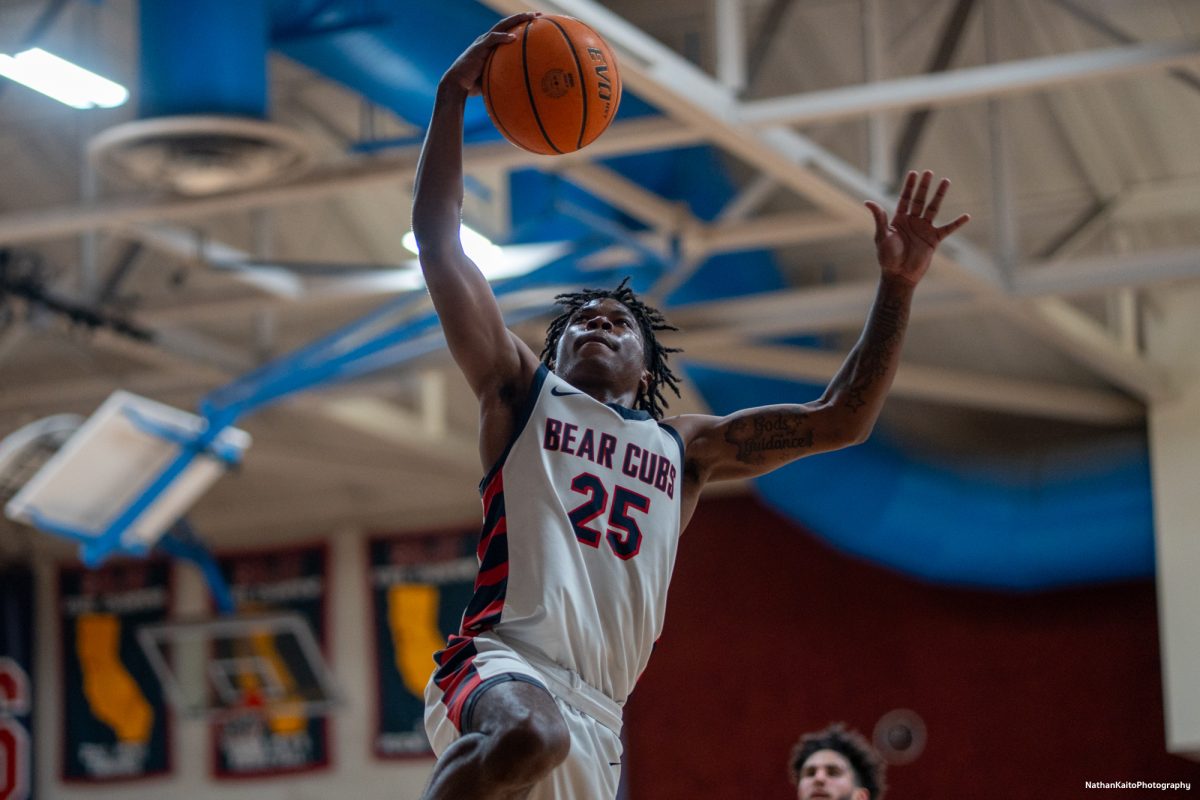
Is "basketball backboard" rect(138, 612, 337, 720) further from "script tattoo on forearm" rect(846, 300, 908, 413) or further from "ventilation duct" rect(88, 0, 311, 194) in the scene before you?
"script tattoo on forearm" rect(846, 300, 908, 413)

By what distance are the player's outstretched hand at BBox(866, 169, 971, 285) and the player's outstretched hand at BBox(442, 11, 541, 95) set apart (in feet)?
3.35

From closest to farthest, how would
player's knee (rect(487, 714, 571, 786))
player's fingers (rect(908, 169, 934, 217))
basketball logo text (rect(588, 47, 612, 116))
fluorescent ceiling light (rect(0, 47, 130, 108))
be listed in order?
player's knee (rect(487, 714, 571, 786)) < player's fingers (rect(908, 169, 934, 217)) < basketball logo text (rect(588, 47, 612, 116)) < fluorescent ceiling light (rect(0, 47, 130, 108))

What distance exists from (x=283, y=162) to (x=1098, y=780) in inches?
334

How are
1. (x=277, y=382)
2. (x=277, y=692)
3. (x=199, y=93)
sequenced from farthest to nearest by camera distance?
(x=277, y=692) → (x=277, y=382) → (x=199, y=93)

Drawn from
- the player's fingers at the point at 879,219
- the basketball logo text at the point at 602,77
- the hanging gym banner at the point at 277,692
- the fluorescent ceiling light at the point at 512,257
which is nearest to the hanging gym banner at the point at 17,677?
the hanging gym banner at the point at 277,692

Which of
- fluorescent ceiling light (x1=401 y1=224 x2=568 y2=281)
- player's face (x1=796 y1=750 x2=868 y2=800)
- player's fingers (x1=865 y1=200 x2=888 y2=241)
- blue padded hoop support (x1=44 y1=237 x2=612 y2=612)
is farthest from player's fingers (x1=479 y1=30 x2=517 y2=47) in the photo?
blue padded hoop support (x1=44 y1=237 x2=612 y2=612)

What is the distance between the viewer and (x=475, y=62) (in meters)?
4.55

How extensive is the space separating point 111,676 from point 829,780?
12397 mm

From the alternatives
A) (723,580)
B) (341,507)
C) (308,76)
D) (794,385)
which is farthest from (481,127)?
(341,507)

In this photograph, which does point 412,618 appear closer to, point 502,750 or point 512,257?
point 512,257

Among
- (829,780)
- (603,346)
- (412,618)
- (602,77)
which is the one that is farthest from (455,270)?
(412,618)

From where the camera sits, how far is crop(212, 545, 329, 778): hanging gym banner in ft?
58.4

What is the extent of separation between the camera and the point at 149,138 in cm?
939

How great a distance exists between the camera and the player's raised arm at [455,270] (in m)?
4.32
